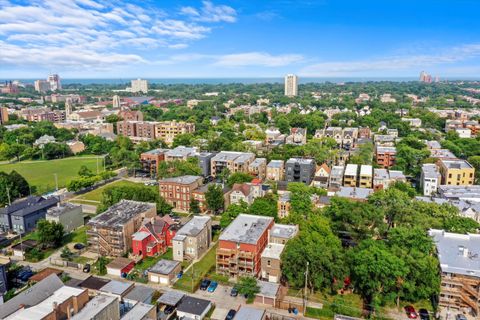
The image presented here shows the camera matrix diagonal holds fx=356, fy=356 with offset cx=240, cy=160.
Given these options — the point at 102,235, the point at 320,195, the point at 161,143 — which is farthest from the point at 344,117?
the point at 102,235

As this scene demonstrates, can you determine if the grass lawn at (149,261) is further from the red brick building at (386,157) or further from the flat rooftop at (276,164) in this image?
the red brick building at (386,157)

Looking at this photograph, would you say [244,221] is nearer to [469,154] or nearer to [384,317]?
[384,317]

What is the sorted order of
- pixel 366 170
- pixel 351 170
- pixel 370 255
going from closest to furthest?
pixel 370 255
pixel 366 170
pixel 351 170

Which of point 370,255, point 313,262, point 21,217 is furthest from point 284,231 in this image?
point 21,217

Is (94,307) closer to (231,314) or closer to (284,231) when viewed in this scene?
(231,314)

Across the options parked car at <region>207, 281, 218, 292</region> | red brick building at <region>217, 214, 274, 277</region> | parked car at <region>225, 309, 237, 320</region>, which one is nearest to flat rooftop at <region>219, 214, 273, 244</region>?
red brick building at <region>217, 214, 274, 277</region>

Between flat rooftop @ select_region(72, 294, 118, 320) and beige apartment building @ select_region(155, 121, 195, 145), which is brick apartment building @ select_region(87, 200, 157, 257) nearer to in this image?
flat rooftop @ select_region(72, 294, 118, 320)

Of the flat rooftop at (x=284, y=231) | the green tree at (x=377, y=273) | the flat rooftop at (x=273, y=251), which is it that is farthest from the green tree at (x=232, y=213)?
the green tree at (x=377, y=273)
